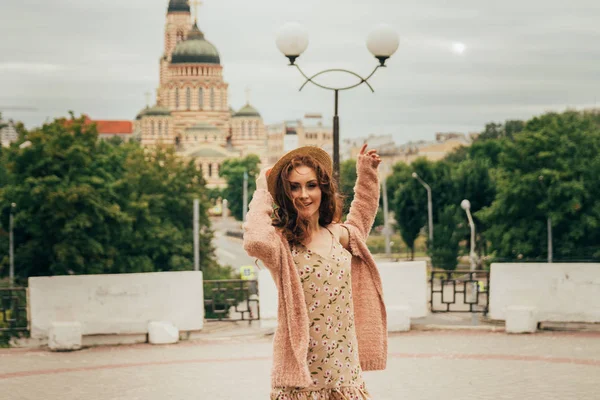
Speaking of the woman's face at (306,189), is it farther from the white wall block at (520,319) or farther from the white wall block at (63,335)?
the white wall block at (520,319)

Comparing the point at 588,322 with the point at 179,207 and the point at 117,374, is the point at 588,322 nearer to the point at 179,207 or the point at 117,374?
the point at 117,374

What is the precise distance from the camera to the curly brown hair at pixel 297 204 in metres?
4.79

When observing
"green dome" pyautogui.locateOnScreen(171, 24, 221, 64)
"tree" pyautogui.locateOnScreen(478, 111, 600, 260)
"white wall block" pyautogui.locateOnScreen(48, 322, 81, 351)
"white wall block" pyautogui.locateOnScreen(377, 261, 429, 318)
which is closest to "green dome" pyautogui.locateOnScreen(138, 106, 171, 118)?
"green dome" pyautogui.locateOnScreen(171, 24, 221, 64)

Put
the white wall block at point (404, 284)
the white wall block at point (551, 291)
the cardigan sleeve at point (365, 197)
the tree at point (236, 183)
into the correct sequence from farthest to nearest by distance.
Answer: the tree at point (236, 183), the white wall block at point (404, 284), the white wall block at point (551, 291), the cardigan sleeve at point (365, 197)

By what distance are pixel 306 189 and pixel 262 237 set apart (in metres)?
0.35

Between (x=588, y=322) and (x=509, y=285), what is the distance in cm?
112

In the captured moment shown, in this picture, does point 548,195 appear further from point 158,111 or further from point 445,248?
point 158,111

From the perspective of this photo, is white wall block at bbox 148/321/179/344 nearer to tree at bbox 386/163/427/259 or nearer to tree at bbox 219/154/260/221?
tree at bbox 386/163/427/259

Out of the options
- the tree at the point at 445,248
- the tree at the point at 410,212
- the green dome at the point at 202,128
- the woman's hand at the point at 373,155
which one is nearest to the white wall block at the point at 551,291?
the woman's hand at the point at 373,155

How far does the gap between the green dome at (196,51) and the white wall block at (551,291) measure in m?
175

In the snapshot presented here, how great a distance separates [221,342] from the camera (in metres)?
14.2

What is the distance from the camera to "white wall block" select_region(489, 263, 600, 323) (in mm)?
14336

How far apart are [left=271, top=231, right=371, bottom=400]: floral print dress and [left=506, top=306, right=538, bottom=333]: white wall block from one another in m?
9.62

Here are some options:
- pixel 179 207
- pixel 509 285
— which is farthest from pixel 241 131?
pixel 509 285
